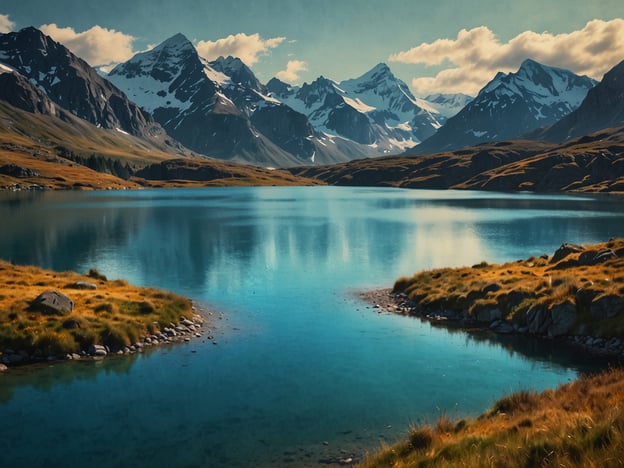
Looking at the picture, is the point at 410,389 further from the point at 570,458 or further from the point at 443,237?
the point at 443,237

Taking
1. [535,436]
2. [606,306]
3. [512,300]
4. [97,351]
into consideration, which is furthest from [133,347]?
[606,306]

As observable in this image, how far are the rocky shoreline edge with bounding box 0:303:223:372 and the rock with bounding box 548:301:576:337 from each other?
2612 centimetres

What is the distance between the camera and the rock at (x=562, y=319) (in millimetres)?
39250

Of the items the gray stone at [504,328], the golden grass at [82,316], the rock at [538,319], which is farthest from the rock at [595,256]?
the golden grass at [82,316]

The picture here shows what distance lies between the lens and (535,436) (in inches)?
558

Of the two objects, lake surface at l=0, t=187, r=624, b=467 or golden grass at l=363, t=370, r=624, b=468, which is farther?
lake surface at l=0, t=187, r=624, b=467

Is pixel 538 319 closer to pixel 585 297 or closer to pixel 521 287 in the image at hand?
pixel 585 297

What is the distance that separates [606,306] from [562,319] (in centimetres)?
322

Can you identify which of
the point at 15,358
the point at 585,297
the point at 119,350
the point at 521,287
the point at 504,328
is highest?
the point at 585,297

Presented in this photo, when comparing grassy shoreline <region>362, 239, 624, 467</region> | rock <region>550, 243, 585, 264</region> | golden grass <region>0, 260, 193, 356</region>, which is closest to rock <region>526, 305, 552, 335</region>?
grassy shoreline <region>362, 239, 624, 467</region>

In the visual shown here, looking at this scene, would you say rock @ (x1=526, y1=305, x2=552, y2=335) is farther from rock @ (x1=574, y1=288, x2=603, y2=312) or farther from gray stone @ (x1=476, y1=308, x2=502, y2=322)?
gray stone @ (x1=476, y1=308, x2=502, y2=322)

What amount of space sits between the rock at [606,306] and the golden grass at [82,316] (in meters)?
32.7

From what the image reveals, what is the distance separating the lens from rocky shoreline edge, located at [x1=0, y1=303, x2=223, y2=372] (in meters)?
32.5

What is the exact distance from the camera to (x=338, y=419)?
2559 cm
